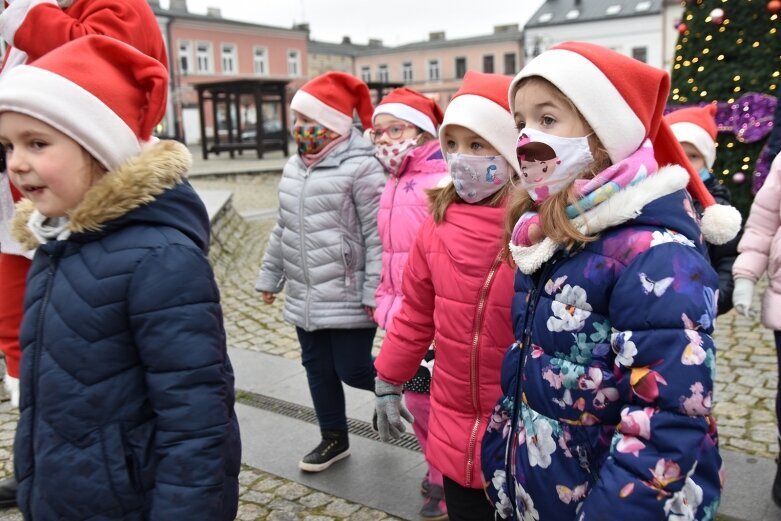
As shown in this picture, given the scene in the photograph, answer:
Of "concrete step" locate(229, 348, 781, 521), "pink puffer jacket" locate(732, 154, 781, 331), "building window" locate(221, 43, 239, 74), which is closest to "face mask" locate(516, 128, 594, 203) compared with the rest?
"pink puffer jacket" locate(732, 154, 781, 331)

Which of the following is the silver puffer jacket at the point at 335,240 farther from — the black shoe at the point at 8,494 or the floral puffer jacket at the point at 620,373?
the floral puffer jacket at the point at 620,373

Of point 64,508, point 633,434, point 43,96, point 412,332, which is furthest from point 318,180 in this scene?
point 633,434

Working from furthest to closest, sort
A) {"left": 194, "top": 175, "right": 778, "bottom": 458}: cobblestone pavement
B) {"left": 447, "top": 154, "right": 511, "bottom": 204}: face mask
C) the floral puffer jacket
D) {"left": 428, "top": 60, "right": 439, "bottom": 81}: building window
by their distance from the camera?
{"left": 428, "top": 60, "right": 439, "bottom": 81}: building window → {"left": 194, "top": 175, "right": 778, "bottom": 458}: cobblestone pavement → {"left": 447, "top": 154, "right": 511, "bottom": 204}: face mask → the floral puffer jacket

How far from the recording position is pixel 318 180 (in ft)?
12.0

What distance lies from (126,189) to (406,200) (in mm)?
1740

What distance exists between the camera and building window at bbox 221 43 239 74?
163ft

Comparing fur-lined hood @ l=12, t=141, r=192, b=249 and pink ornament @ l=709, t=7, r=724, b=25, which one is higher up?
pink ornament @ l=709, t=7, r=724, b=25

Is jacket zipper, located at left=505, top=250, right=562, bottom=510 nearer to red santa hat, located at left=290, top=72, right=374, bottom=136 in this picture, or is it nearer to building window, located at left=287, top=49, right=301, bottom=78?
red santa hat, located at left=290, top=72, right=374, bottom=136

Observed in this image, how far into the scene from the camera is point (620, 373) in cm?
164

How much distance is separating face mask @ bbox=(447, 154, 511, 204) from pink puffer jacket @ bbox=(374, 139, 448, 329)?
82cm

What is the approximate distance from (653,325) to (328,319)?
219 centimetres

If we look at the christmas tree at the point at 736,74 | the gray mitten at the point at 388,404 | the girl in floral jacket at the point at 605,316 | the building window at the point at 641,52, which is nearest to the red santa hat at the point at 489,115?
the girl in floral jacket at the point at 605,316

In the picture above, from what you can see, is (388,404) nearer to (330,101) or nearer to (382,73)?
(330,101)

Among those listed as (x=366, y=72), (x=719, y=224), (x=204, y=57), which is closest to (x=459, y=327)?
(x=719, y=224)
